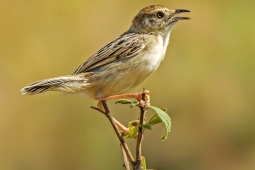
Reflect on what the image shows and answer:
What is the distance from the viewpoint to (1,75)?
9.76m

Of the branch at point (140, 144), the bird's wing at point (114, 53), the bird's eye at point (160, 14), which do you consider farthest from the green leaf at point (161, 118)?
the bird's eye at point (160, 14)

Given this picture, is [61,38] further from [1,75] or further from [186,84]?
[186,84]

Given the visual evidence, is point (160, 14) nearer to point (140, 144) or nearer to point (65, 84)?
point (65, 84)

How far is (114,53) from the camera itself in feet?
15.3

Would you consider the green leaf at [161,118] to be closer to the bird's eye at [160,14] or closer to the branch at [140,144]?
the branch at [140,144]

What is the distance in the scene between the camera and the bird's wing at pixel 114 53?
4548 mm

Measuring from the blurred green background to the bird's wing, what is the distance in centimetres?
260

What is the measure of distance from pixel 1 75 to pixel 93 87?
552 cm

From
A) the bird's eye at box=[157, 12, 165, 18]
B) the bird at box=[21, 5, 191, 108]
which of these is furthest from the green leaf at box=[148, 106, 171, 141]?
the bird's eye at box=[157, 12, 165, 18]

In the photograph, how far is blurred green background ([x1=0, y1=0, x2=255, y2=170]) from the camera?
8391mm

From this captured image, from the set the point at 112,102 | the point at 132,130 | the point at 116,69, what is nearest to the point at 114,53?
the point at 116,69

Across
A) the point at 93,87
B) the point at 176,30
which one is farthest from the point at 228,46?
the point at 93,87

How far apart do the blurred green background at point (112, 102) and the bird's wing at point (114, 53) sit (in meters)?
2.60

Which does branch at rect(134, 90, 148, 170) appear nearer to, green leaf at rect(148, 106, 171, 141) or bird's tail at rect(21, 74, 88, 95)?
green leaf at rect(148, 106, 171, 141)
